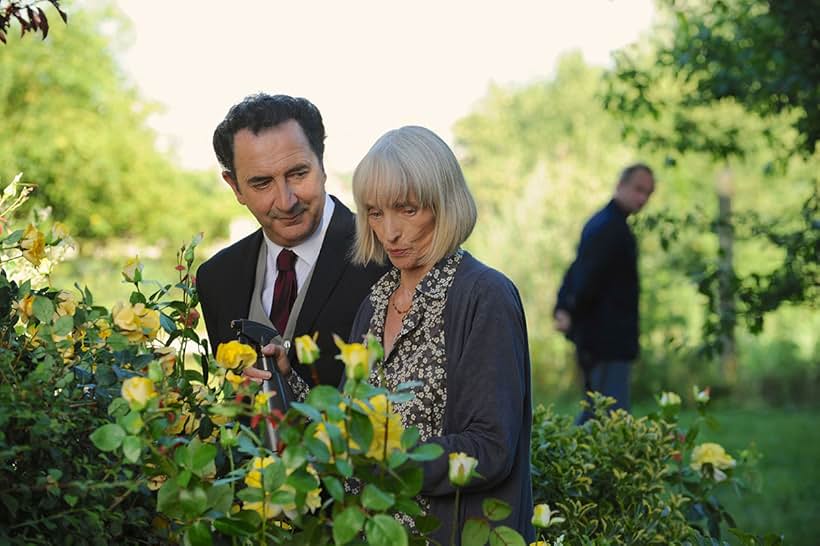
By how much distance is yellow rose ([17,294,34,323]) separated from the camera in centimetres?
221

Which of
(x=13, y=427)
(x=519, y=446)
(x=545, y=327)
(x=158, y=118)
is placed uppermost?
(x=158, y=118)

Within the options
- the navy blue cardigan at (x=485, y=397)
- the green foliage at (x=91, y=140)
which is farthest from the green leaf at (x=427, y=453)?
the green foliage at (x=91, y=140)

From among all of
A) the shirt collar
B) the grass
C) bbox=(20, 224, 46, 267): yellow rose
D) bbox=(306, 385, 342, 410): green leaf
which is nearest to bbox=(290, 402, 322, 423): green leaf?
bbox=(306, 385, 342, 410): green leaf

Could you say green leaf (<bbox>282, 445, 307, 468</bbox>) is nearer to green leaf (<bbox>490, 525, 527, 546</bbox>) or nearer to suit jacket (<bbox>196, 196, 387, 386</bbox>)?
green leaf (<bbox>490, 525, 527, 546</bbox>)

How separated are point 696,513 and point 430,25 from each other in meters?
34.6

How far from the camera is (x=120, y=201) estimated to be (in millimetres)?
22391

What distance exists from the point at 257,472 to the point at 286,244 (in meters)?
1.37

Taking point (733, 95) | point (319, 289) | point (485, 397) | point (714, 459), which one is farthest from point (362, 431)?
point (733, 95)

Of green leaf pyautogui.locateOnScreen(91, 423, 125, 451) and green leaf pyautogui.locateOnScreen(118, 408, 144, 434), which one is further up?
green leaf pyautogui.locateOnScreen(118, 408, 144, 434)

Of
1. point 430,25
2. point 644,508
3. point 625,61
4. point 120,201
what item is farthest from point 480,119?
point 644,508

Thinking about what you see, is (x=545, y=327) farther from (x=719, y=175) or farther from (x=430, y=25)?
(x=430, y=25)

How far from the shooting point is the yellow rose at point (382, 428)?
1.70 meters

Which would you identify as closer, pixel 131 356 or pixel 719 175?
pixel 131 356

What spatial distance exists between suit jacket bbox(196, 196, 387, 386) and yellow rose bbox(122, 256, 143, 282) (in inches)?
21.8
